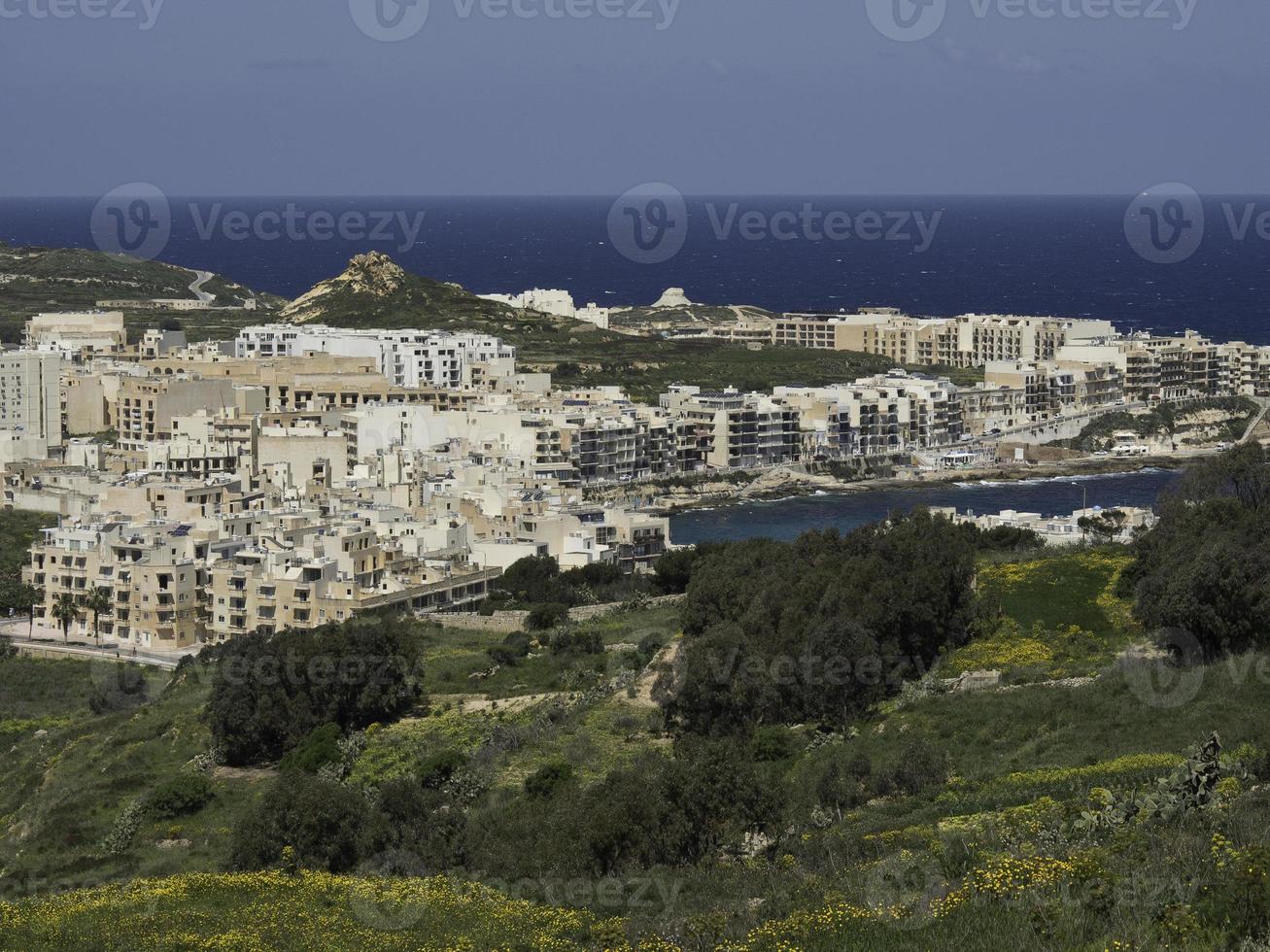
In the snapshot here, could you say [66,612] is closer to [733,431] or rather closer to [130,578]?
[130,578]

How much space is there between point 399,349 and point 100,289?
33.5 metres

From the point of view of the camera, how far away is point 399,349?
5319cm

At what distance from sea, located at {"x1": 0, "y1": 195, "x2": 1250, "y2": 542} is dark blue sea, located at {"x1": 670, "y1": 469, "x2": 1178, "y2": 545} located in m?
0.07

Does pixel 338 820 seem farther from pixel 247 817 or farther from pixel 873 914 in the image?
pixel 873 914

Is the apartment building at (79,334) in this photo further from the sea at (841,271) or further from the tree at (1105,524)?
the tree at (1105,524)

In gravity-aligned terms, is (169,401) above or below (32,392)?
below

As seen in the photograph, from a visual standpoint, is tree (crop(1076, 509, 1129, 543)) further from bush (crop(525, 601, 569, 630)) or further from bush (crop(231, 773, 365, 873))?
bush (crop(231, 773, 365, 873))

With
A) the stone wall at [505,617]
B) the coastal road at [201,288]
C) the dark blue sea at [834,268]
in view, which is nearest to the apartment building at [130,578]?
the stone wall at [505,617]

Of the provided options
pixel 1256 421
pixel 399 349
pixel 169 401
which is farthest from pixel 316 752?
pixel 1256 421

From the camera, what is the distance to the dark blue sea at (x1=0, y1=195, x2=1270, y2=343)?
97.1 meters

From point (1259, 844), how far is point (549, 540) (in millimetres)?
22914

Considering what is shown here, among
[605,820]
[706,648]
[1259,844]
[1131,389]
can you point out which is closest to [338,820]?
[605,820]

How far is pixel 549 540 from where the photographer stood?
3241 cm

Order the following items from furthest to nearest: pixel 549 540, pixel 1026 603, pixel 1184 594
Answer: pixel 549 540, pixel 1026 603, pixel 1184 594
